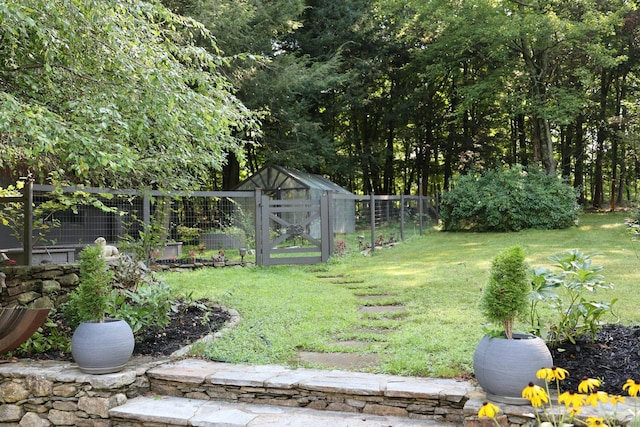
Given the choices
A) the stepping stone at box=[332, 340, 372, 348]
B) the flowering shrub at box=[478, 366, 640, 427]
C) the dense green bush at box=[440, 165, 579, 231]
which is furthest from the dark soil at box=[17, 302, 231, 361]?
the dense green bush at box=[440, 165, 579, 231]

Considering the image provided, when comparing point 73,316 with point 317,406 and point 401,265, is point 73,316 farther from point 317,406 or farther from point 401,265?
point 401,265

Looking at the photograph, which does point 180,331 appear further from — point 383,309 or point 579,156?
point 579,156

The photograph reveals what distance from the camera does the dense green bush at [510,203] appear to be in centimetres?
1694

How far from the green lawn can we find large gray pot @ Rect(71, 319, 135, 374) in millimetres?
738

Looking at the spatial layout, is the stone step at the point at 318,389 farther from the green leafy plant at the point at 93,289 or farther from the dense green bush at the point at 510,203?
the dense green bush at the point at 510,203

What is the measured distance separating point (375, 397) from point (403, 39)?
73.2 ft

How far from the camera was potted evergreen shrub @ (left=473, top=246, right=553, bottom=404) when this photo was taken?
2988 millimetres

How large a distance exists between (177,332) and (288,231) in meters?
5.50

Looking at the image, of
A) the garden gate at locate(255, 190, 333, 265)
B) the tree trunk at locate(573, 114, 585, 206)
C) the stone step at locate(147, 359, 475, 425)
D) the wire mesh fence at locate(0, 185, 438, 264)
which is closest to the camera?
the stone step at locate(147, 359, 475, 425)

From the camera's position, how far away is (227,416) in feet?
11.2

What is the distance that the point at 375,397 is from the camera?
3.39m

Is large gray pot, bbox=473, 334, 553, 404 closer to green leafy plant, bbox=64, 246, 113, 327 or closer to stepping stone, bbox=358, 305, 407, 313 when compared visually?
green leafy plant, bbox=64, 246, 113, 327

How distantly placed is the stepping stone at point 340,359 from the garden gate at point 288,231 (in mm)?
5644

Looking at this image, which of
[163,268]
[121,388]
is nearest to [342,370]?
[121,388]
